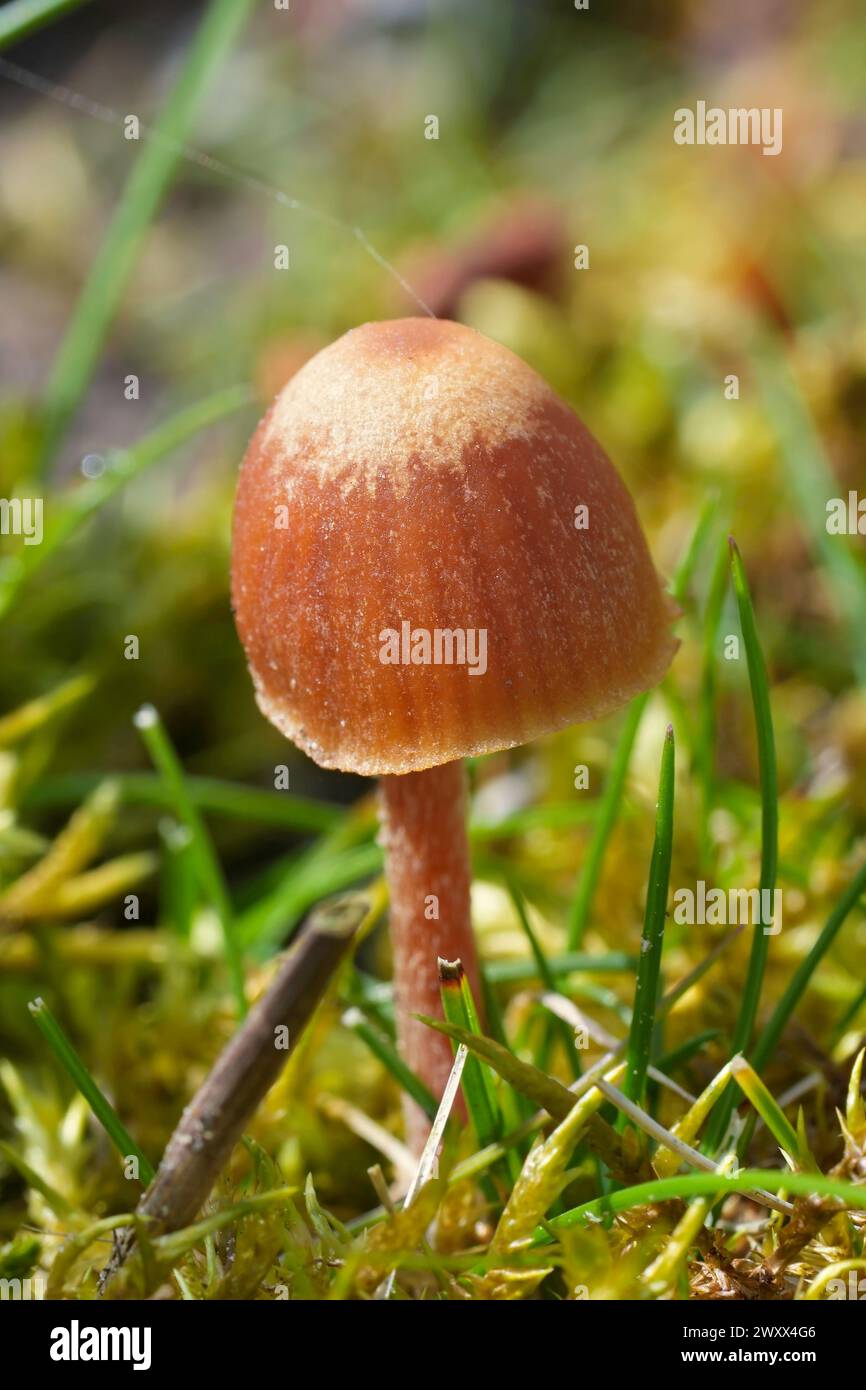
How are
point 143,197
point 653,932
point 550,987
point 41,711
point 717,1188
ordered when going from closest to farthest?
point 717,1188 → point 653,932 → point 550,987 → point 41,711 → point 143,197

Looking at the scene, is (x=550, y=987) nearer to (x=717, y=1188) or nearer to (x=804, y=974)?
(x=804, y=974)

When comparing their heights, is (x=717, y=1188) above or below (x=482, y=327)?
below

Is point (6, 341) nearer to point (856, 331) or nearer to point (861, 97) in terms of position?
point (856, 331)

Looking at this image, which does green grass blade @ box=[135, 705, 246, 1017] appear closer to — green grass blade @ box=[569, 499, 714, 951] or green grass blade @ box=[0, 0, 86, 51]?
green grass blade @ box=[569, 499, 714, 951]

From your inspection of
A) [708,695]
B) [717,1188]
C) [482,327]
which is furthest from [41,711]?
[482,327]

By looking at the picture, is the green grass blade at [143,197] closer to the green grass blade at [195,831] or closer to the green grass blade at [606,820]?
the green grass blade at [195,831]

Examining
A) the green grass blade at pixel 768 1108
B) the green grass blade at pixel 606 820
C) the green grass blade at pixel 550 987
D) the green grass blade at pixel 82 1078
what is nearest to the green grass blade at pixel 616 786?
the green grass blade at pixel 606 820
